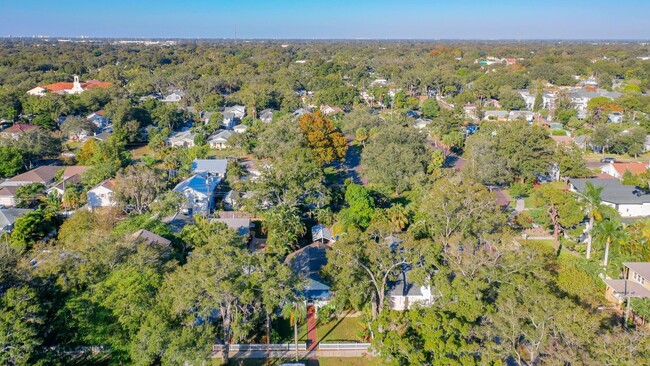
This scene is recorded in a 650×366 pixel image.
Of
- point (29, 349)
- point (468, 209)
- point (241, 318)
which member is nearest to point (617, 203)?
point (468, 209)

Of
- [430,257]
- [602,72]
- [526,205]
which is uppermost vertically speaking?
[602,72]

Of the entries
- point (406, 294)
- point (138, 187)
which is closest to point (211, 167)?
point (138, 187)

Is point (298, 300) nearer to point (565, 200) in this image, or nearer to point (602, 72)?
point (565, 200)

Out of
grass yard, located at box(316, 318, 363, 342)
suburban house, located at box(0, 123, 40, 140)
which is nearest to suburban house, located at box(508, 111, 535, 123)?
A: grass yard, located at box(316, 318, 363, 342)

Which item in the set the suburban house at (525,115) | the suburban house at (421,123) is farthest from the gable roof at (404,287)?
the suburban house at (525,115)

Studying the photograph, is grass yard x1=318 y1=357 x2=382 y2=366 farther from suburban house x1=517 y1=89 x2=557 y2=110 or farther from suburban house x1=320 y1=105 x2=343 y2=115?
suburban house x1=517 y1=89 x2=557 y2=110

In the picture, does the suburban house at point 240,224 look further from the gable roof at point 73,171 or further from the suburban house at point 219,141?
the suburban house at point 219,141
